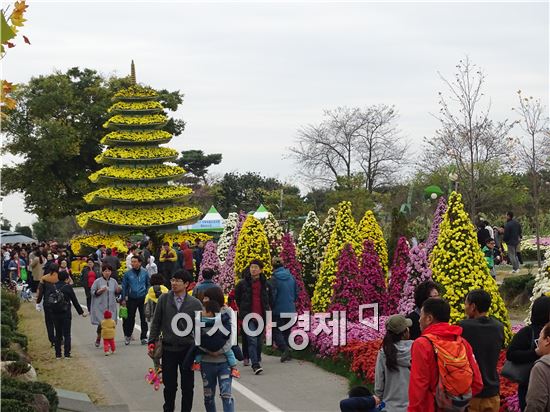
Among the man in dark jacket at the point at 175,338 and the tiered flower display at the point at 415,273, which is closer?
the man in dark jacket at the point at 175,338

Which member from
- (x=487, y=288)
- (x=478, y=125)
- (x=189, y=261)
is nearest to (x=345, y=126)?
(x=478, y=125)

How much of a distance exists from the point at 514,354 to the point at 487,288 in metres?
5.89

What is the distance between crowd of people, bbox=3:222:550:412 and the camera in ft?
20.8

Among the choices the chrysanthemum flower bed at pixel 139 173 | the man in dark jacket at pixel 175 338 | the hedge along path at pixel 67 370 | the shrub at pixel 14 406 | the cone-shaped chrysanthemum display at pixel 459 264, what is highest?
the chrysanthemum flower bed at pixel 139 173

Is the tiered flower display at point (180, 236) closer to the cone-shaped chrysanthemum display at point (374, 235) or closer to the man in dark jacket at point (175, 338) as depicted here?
the cone-shaped chrysanthemum display at point (374, 235)

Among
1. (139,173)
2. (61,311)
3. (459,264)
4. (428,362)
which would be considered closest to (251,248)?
(61,311)

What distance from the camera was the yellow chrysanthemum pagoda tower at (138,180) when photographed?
149ft

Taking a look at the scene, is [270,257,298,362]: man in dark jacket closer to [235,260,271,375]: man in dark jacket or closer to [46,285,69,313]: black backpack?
[235,260,271,375]: man in dark jacket

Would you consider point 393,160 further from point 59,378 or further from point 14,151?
point 59,378

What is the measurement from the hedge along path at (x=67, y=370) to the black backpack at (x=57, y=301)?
0.97 metres

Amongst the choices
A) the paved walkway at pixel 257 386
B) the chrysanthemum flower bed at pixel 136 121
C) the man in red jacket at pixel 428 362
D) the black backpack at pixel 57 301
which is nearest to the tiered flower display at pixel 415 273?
the paved walkway at pixel 257 386

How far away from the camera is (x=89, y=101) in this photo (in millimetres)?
57594

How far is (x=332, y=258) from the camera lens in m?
17.6

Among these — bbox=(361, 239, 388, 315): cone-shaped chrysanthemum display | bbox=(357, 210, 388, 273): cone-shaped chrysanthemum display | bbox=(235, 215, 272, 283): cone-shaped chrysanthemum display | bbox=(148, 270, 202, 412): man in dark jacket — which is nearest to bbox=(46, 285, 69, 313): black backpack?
bbox=(235, 215, 272, 283): cone-shaped chrysanthemum display
